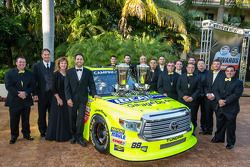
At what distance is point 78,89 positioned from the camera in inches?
226

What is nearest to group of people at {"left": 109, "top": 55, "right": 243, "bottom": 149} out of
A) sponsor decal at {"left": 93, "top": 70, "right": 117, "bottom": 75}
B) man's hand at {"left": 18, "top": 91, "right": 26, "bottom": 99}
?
sponsor decal at {"left": 93, "top": 70, "right": 117, "bottom": 75}

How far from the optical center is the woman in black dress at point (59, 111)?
5979 mm

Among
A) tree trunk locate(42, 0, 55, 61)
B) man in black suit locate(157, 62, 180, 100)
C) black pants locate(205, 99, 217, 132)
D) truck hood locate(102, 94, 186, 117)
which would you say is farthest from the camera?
tree trunk locate(42, 0, 55, 61)

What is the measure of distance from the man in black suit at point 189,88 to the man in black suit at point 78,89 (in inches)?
87.2

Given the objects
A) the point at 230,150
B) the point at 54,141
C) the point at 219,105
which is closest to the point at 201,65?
the point at 219,105

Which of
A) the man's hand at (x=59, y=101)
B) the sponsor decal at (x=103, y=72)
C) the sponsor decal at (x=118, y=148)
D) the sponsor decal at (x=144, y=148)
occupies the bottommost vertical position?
the sponsor decal at (x=118, y=148)

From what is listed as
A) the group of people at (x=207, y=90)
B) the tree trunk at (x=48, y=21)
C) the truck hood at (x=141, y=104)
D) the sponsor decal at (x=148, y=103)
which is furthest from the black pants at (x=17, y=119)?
the tree trunk at (x=48, y=21)

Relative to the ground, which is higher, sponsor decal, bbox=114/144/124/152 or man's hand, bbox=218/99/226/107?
man's hand, bbox=218/99/226/107

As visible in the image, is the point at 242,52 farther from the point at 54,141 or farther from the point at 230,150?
the point at 54,141

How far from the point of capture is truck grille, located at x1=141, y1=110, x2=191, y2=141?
480cm

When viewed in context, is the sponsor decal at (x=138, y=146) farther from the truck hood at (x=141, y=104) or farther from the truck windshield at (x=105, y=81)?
the truck windshield at (x=105, y=81)

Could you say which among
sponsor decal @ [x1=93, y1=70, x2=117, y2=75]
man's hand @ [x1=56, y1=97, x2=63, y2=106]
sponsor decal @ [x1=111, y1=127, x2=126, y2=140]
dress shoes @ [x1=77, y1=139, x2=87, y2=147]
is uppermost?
sponsor decal @ [x1=93, y1=70, x2=117, y2=75]

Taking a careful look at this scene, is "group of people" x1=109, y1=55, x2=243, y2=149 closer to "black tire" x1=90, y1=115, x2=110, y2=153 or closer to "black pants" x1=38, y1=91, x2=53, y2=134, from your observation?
"black tire" x1=90, y1=115, x2=110, y2=153

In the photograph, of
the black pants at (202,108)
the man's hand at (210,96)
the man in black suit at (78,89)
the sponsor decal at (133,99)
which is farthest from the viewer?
the black pants at (202,108)
